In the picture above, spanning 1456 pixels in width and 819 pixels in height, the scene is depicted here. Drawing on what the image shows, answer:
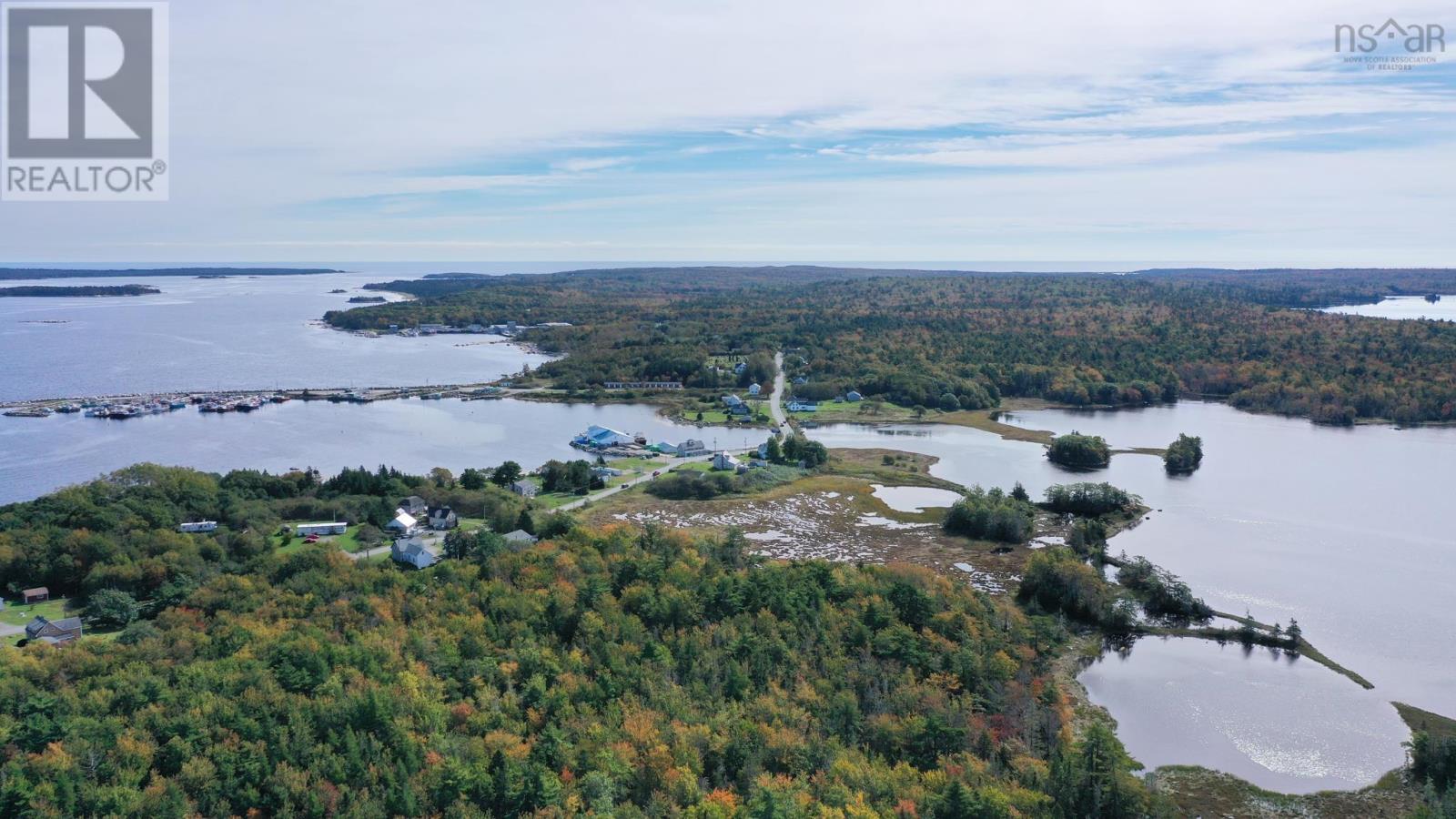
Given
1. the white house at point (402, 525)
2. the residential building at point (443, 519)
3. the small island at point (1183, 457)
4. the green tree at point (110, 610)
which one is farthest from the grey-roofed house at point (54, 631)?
the small island at point (1183, 457)

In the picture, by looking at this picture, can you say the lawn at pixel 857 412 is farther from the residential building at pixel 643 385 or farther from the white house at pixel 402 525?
the white house at pixel 402 525

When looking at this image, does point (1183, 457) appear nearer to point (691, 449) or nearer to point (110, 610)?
point (691, 449)

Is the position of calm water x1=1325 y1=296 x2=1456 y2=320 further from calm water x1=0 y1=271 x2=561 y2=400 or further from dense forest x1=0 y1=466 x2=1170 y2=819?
dense forest x1=0 y1=466 x2=1170 y2=819

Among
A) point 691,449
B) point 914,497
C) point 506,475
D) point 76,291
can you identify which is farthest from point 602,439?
point 76,291

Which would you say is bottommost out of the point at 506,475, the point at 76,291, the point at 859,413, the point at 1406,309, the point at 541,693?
the point at 541,693

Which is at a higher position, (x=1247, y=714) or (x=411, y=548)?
(x=411, y=548)

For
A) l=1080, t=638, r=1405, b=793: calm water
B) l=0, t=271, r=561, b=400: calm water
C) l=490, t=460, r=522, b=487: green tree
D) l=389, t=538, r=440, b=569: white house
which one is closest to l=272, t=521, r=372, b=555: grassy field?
l=389, t=538, r=440, b=569: white house
